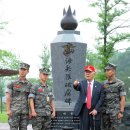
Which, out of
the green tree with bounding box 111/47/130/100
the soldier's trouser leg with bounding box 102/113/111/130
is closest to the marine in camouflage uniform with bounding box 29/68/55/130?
the soldier's trouser leg with bounding box 102/113/111/130

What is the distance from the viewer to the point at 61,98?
8.41 metres

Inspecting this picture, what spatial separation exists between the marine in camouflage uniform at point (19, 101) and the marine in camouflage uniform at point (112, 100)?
1.37m

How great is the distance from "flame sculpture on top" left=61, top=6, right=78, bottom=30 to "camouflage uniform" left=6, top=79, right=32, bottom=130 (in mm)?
2137

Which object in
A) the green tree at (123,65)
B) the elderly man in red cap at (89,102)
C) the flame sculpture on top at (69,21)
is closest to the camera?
the elderly man in red cap at (89,102)

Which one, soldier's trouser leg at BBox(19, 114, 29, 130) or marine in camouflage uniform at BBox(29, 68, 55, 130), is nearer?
soldier's trouser leg at BBox(19, 114, 29, 130)

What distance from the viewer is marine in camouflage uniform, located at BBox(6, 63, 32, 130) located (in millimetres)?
6875

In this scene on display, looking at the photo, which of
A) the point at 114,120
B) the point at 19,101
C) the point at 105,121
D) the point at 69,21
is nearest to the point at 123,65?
the point at 69,21

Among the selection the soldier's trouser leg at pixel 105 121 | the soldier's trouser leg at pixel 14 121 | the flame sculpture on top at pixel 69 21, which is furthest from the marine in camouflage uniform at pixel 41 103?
the flame sculpture on top at pixel 69 21

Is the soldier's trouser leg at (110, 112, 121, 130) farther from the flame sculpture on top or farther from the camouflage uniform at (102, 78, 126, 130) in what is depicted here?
the flame sculpture on top

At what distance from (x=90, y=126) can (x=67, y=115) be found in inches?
51.7

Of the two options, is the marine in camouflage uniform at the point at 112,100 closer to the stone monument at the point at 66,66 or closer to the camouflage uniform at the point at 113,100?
the camouflage uniform at the point at 113,100

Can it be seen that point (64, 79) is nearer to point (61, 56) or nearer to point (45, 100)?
point (61, 56)

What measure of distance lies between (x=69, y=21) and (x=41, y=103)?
7.66 ft

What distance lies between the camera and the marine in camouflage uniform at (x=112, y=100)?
700cm
